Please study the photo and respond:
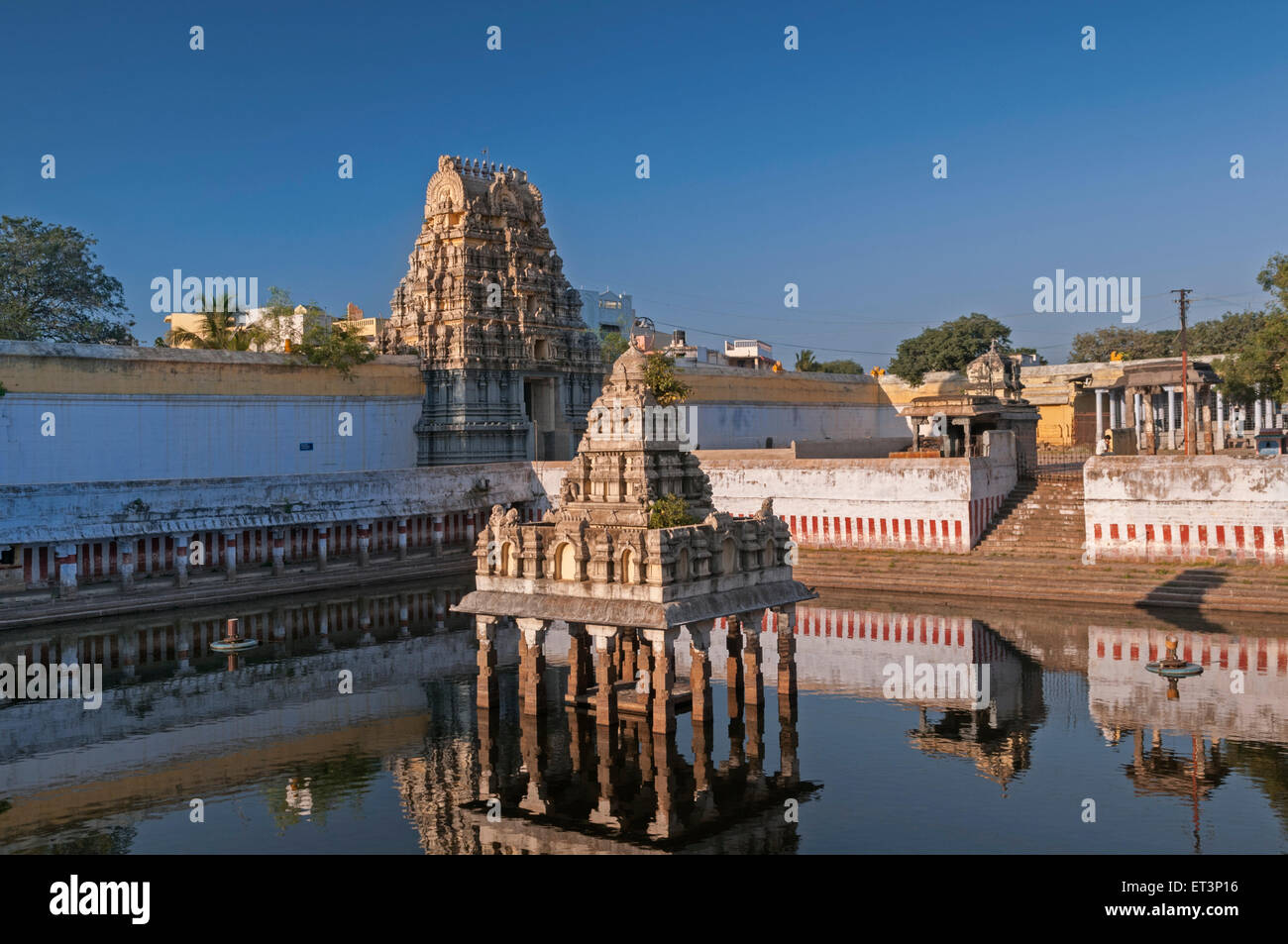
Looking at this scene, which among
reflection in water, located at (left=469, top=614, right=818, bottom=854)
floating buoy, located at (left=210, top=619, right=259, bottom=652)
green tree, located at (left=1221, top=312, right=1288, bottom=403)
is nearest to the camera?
reflection in water, located at (left=469, top=614, right=818, bottom=854)

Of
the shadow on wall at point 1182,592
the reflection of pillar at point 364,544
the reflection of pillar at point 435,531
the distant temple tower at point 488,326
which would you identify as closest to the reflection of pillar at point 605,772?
the shadow on wall at point 1182,592

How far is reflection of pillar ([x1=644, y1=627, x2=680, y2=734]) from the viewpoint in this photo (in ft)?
57.0

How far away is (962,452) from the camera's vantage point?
142 ft

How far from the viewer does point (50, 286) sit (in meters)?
50.8

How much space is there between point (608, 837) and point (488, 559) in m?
5.87

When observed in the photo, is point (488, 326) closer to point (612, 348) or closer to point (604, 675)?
point (612, 348)

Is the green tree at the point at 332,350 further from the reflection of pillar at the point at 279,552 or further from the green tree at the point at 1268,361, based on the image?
the green tree at the point at 1268,361

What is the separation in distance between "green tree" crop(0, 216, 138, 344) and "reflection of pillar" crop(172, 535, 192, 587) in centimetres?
1948

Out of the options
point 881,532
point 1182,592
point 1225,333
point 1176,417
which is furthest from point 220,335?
point 1225,333

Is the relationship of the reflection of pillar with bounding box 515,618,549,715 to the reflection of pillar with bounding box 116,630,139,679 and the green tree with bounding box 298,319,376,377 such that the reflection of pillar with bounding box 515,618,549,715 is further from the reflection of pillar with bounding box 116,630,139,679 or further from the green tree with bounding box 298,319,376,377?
the green tree with bounding box 298,319,376,377

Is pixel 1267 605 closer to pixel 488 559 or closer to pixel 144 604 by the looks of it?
pixel 488 559

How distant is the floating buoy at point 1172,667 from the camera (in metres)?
22.3

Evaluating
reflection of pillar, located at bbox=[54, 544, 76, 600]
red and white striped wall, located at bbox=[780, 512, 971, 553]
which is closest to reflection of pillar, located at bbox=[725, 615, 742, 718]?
red and white striped wall, located at bbox=[780, 512, 971, 553]

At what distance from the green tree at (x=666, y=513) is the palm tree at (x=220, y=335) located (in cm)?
3326
